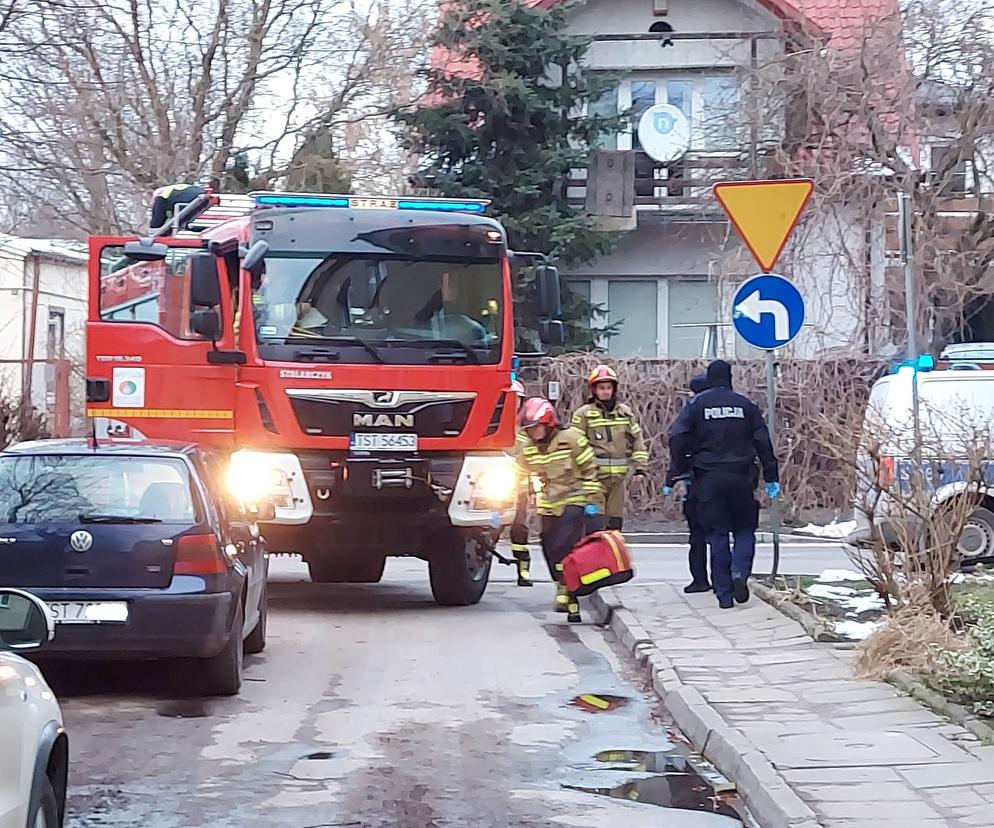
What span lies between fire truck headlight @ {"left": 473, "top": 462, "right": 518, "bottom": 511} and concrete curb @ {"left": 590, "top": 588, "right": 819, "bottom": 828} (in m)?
2.09

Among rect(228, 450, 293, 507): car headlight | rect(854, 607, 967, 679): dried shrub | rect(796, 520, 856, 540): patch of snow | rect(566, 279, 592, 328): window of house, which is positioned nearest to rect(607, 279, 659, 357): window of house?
rect(566, 279, 592, 328): window of house

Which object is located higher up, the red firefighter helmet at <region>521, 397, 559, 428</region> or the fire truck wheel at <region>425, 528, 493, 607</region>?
the red firefighter helmet at <region>521, 397, 559, 428</region>

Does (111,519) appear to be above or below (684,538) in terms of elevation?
above

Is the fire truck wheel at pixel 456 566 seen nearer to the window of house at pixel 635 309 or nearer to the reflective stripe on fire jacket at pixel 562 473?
the reflective stripe on fire jacket at pixel 562 473

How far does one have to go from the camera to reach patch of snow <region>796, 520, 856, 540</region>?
2086 centimetres

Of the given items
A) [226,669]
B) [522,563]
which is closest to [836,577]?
[522,563]

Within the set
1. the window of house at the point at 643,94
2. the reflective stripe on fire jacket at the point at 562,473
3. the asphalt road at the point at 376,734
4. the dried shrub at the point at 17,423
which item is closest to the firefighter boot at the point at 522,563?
the asphalt road at the point at 376,734

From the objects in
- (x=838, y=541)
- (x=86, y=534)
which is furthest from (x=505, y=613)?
(x=838, y=541)

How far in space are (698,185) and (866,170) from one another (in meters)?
3.55

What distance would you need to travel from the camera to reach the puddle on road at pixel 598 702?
9.67 meters

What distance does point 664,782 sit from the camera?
307 inches

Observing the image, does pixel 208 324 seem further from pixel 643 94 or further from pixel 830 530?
pixel 643 94

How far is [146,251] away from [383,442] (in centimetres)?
262

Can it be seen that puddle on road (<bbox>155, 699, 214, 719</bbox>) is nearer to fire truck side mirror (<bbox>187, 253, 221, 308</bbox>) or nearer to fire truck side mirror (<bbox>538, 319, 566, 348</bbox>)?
fire truck side mirror (<bbox>187, 253, 221, 308</bbox>)
